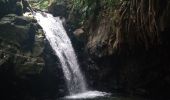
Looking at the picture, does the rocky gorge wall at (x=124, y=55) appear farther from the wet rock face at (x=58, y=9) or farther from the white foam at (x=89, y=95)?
the wet rock face at (x=58, y=9)

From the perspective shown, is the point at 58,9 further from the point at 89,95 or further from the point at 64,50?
the point at 89,95

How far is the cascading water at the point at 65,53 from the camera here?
51.3 ft

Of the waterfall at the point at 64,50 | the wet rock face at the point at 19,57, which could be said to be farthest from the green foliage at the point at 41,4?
the wet rock face at the point at 19,57

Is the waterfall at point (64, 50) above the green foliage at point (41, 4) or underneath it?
underneath

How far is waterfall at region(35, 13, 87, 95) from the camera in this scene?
52.2 ft

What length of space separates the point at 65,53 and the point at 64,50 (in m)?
0.22

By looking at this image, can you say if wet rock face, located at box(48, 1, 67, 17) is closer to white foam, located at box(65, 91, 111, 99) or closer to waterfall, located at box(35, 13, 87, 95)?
waterfall, located at box(35, 13, 87, 95)

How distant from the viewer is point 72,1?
18.8m

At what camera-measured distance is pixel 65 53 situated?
16953 mm

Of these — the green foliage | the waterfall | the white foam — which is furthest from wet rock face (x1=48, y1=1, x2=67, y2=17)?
the white foam

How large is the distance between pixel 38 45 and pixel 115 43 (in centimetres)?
449

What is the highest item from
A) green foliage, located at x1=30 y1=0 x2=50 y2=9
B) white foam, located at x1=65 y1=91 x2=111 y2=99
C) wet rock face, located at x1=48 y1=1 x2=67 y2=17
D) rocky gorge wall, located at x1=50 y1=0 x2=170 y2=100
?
green foliage, located at x1=30 y1=0 x2=50 y2=9

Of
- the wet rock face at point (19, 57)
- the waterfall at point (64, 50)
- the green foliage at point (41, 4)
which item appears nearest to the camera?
the wet rock face at point (19, 57)

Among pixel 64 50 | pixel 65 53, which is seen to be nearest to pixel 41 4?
pixel 64 50
